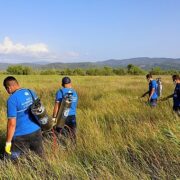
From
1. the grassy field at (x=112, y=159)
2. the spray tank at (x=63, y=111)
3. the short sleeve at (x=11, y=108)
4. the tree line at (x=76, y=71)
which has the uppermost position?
the short sleeve at (x=11, y=108)

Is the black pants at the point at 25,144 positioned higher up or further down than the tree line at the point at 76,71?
higher up

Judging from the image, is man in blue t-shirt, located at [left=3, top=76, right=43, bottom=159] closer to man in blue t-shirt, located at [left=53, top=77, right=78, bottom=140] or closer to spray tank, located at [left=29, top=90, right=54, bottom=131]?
spray tank, located at [left=29, top=90, right=54, bottom=131]

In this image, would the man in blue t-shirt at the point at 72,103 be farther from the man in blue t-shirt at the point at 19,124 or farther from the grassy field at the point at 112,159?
the man in blue t-shirt at the point at 19,124

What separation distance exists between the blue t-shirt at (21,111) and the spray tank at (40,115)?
74 millimetres

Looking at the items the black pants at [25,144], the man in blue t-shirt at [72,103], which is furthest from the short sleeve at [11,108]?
the man in blue t-shirt at [72,103]

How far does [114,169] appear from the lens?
506 centimetres

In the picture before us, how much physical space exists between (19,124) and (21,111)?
0.23 meters

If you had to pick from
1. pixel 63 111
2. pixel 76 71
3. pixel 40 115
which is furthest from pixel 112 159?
pixel 76 71

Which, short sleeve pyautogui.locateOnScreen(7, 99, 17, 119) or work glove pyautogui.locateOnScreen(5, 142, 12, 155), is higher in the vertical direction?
short sleeve pyautogui.locateOnScreen(7, 99, 17, 119)

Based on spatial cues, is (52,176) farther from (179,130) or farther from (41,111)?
(179,130)

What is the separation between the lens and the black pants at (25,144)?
5879 mm

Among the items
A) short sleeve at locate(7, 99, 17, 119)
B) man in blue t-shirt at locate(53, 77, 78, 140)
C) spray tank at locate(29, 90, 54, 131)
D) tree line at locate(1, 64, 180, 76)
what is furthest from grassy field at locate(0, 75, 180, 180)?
tree line at locate(1, 64, 180, 76)

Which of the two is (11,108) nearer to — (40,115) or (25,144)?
(40,115)

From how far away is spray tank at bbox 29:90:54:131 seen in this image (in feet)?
19.0
